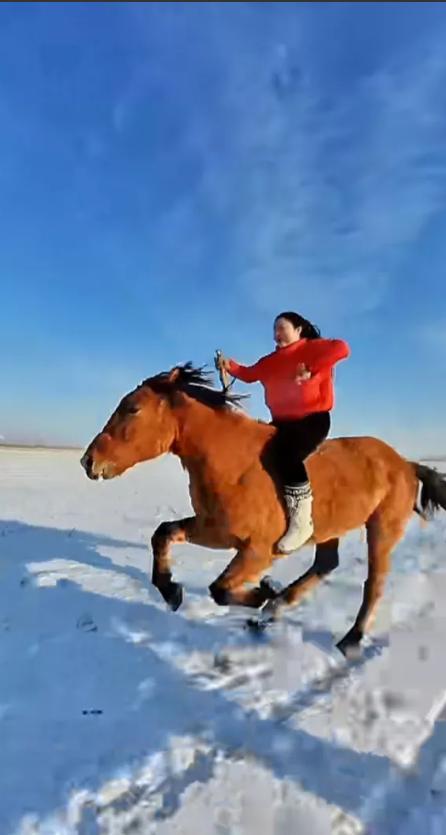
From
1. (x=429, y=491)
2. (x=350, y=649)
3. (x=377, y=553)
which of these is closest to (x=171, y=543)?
(x=350, y=649)

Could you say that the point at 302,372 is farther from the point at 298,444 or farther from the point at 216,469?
the point at 216,469

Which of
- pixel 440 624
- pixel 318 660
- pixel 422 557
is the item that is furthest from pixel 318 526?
pixel 422 557

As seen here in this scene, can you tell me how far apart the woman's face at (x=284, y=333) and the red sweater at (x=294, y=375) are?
46mm

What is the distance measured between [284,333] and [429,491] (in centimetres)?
216

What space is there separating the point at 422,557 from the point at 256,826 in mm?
6649

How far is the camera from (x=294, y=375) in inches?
179

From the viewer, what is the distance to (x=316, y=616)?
5852 mm

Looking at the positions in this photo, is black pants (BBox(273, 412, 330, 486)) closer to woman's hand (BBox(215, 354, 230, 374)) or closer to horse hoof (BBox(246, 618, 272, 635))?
woman's hand (BBox(215, 354, 230, 374))

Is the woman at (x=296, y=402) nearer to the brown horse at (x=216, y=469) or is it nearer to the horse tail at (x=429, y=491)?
the brown horse at (x=216, y=469)

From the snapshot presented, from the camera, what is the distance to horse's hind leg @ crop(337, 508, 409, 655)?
17.7ft

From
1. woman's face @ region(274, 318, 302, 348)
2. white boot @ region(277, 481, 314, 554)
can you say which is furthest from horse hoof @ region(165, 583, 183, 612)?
woman's face @ region(274, 318, 302, 348)

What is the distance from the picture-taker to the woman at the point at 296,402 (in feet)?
14.9

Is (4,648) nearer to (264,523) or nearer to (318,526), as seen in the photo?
(264,523)

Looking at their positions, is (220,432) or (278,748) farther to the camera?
(220,432)
